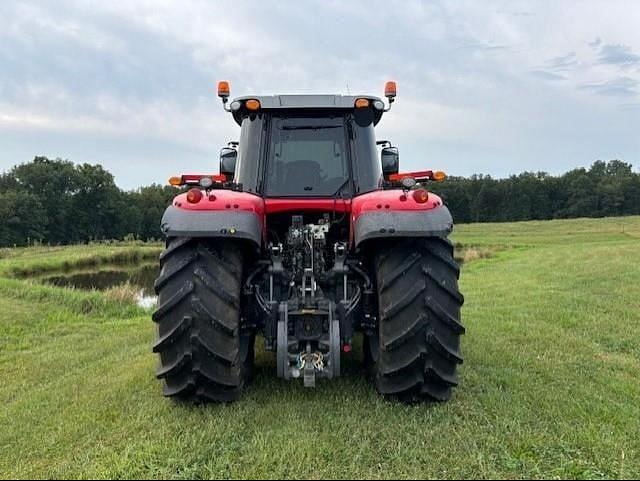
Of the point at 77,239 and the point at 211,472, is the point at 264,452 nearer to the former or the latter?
the point at 211,472

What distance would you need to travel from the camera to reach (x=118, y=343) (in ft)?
21.6

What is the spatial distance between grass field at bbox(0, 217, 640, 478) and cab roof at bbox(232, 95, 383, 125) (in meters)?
2.15

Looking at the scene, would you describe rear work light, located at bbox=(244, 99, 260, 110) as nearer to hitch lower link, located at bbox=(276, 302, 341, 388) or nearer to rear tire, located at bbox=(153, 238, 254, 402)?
rear tire, located at bbox=(153, 238, 254, 402)

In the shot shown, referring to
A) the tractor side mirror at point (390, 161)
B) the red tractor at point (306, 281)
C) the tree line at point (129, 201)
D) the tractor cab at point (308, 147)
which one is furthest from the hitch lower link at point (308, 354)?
the tree line at point (129, 201)

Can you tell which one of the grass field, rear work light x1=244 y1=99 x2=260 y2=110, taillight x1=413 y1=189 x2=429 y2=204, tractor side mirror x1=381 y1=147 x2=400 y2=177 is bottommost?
the grass field

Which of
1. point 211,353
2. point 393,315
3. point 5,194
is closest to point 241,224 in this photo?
point 211,353

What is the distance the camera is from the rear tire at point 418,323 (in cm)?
374

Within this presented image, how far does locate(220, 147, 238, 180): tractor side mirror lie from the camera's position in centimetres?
559

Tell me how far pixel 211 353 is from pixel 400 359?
1.22 meters

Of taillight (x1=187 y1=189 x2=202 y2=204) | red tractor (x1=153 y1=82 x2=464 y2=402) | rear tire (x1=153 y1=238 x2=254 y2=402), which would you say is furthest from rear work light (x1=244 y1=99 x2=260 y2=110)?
rear tire (x1=153 y1=238 x2=254 y2=402)

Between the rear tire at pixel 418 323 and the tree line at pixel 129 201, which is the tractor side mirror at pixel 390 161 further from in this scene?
the tree line at pixel 129 201

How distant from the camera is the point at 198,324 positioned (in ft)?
12.0

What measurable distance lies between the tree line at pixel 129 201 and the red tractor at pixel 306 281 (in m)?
44.2

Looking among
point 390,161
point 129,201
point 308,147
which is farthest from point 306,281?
point 129,201
